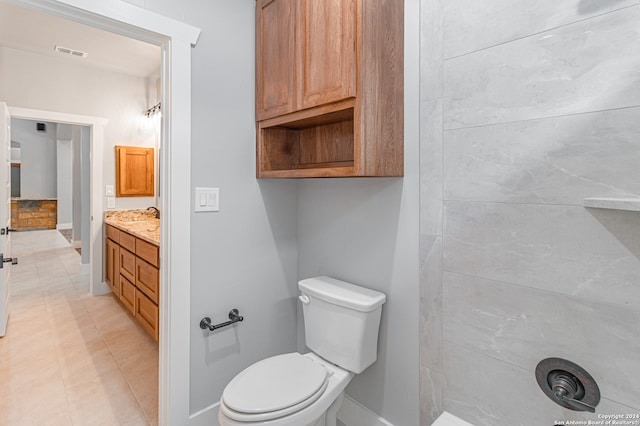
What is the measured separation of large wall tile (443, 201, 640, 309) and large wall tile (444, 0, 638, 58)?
0.56 m

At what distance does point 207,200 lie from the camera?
158 centimetres

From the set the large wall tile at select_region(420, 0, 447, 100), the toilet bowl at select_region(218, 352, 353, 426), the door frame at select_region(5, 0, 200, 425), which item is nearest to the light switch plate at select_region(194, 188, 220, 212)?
the door frame at select_region(5, 0, 200, 425)

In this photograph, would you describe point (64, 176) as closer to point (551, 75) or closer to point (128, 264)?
point (128, 264)

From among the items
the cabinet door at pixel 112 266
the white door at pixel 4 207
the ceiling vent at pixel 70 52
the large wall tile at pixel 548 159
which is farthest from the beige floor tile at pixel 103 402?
the ceiling vent at pixel 70 52

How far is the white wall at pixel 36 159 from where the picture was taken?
7.84m

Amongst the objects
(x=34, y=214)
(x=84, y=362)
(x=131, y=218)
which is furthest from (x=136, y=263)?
(x=34, y=214)

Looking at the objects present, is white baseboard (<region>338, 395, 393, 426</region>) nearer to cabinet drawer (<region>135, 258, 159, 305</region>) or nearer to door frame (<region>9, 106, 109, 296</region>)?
cabinet drawer (<region>135, 258, 159, 305</region>)

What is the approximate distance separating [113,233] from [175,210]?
2455 millimetres

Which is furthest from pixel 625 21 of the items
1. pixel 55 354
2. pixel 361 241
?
pixel 55 354

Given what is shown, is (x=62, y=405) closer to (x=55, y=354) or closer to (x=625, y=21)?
(x=55, y=354)

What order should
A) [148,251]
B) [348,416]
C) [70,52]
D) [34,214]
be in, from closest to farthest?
[348,416]
[148,251]
[70,52]
[34,214]

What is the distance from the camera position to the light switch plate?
1.55 meters

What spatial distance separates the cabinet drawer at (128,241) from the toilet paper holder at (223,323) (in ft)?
5.22

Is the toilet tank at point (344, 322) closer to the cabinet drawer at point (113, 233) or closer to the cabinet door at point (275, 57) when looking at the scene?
the cabinet door at point (275, 57)
